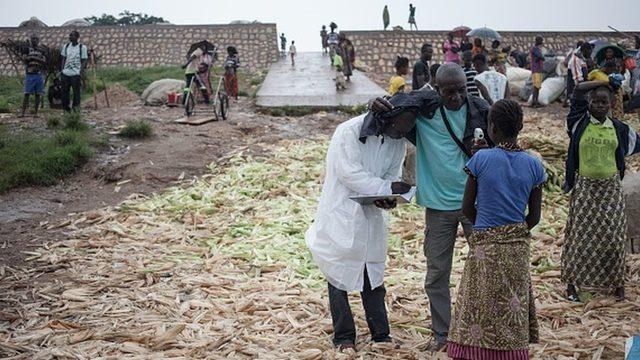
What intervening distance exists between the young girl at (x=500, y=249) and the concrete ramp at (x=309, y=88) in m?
10.9

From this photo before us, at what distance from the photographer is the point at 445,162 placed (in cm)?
414

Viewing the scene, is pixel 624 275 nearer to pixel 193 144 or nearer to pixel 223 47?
pixel 193 144

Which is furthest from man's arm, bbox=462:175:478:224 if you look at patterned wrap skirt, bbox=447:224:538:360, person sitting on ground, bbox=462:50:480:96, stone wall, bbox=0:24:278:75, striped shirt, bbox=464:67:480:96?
stone wall, bbox=0:24:278:75

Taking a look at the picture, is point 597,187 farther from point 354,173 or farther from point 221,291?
point 221,291

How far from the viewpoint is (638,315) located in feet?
16.1

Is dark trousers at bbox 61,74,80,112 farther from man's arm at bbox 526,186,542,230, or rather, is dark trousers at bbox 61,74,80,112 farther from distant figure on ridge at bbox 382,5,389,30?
distant figure on ridge at bbox 382,5,389,30

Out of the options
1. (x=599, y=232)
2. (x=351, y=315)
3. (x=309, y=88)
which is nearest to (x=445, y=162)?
(x=351, y=315)

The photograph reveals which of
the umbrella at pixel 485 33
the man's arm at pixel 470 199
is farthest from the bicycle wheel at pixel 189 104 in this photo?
the man's arm at pixel 470 199

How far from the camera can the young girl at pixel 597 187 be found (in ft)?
16.7

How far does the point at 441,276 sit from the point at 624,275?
1831 millimetres

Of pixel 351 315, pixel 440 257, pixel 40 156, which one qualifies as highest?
pixel 440 257

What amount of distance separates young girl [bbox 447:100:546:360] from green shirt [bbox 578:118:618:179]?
191 centimetres

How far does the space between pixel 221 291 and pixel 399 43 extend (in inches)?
806

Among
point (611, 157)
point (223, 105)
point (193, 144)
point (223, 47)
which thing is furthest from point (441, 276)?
point (223, 47)
